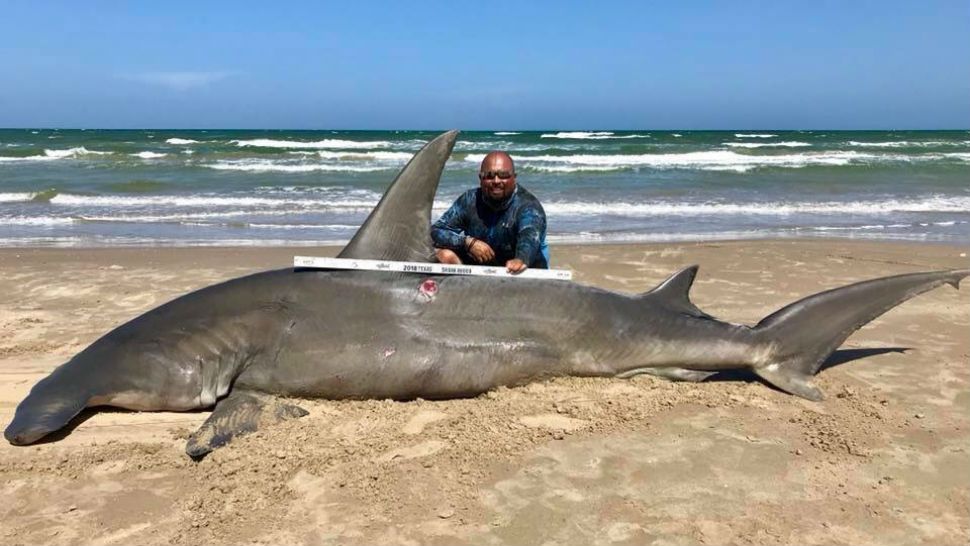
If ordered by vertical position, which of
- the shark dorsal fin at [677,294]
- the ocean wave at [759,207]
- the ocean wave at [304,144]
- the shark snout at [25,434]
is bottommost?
the shark snout at [25,434]

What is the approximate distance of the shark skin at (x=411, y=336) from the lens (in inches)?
152

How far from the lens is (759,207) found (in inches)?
596

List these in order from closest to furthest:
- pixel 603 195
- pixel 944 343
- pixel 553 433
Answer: pixel 553 433 → pixel 944 343 → pixel 603 195

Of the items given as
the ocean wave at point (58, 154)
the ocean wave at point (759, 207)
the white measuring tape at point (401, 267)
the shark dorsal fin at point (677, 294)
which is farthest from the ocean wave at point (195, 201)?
the ocean wave at point (58, 154)

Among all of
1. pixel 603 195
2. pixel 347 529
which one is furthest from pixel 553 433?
pixel 603 195

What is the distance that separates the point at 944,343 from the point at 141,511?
17.6 ft

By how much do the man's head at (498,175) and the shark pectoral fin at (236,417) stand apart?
1.97 meters

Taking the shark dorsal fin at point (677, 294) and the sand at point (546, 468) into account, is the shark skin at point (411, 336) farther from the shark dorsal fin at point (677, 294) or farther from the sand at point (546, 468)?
the sand at point (546, 468)

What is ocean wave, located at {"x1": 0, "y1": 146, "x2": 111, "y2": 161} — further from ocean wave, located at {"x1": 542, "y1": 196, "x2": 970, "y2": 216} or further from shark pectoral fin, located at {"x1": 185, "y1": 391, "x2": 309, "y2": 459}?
shark pectoral fin, located at {"x1": 185, "y1": 391, "x2": 309, "y2": 459}

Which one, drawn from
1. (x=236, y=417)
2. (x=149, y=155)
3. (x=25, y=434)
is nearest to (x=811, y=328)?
(x=236, y=417)

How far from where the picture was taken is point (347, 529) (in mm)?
2801

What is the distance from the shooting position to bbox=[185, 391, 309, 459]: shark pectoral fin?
3.44m

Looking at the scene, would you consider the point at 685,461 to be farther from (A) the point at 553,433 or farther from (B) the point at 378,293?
(B) the point at 378,293

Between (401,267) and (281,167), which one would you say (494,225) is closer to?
(401,267)
